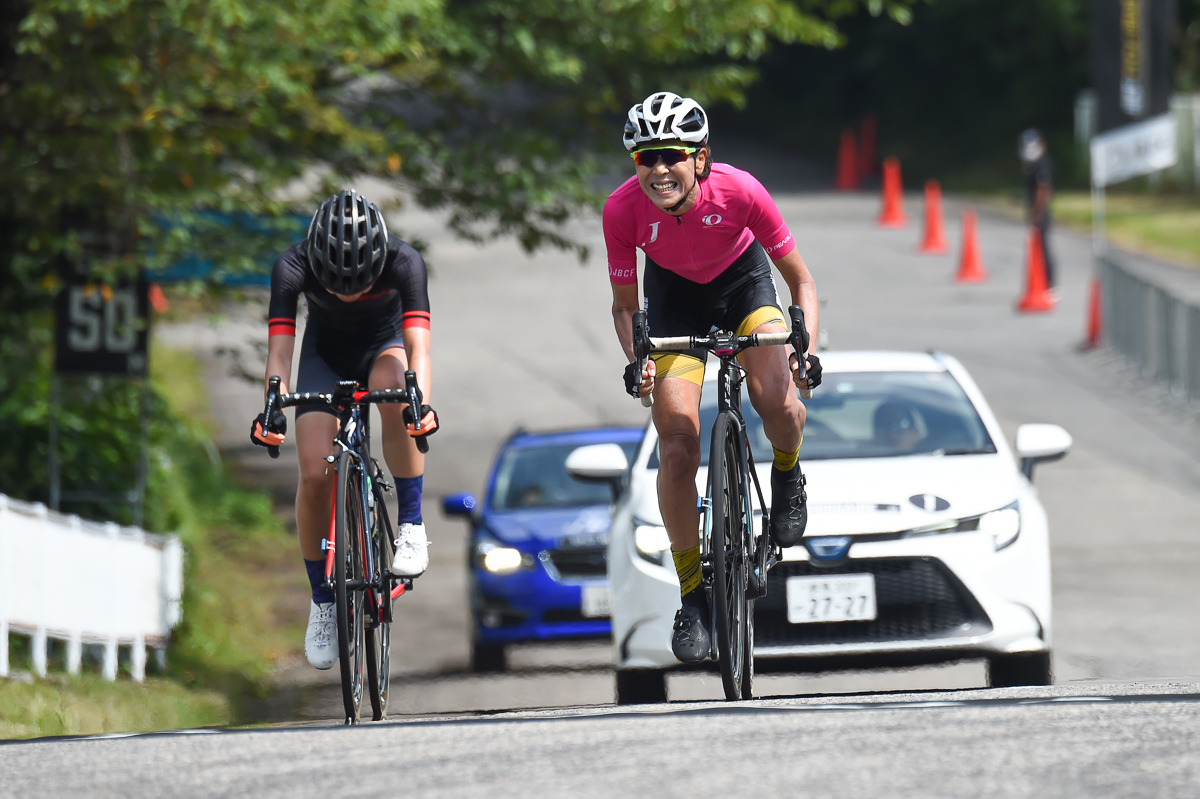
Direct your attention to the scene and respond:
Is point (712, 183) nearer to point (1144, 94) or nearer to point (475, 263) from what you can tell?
point (1144, 94)

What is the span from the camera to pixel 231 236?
45.7 feet

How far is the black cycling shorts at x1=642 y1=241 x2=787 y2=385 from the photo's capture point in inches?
279

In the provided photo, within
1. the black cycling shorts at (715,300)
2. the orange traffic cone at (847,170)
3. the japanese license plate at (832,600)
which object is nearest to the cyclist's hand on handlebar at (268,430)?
the black cycling shorts at (715,300)

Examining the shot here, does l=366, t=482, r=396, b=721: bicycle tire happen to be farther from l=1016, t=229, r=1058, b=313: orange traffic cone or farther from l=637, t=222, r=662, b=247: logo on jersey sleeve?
l=1016, t=229, r=1058, b=313: orange traffic cone

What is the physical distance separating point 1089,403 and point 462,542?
697 centimetres

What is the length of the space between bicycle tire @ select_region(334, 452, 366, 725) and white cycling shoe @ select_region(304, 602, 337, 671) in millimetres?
84

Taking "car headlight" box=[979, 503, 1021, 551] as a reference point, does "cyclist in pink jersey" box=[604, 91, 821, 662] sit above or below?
above

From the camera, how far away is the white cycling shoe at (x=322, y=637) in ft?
23.0

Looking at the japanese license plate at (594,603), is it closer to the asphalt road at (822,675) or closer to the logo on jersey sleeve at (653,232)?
the asphalt road at (822,675)

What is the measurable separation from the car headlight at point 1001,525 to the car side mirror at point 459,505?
9.09ft

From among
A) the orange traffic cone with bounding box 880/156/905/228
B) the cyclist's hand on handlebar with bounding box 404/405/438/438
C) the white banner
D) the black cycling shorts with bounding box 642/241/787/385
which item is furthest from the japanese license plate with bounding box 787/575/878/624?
the orange traffic cone with bounding box 880/156/905/228

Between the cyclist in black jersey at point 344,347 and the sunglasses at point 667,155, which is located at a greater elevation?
the sunglasses at point 667,155

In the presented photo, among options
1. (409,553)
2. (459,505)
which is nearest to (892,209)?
(459,505)

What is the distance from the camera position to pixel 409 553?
7.32 m
